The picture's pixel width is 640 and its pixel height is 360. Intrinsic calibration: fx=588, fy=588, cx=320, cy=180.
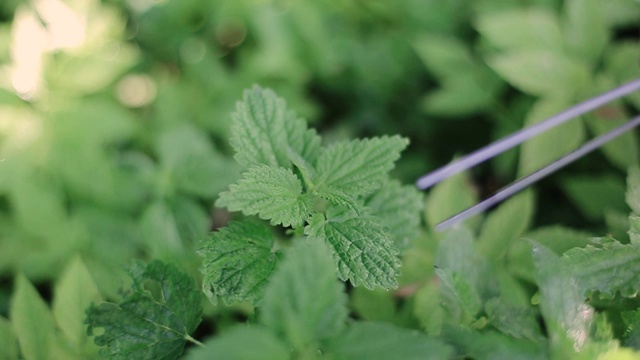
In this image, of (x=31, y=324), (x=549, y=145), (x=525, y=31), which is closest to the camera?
A: (x=31, y=324)

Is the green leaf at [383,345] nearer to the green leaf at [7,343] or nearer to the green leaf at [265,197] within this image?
the green leaf at [265,197]

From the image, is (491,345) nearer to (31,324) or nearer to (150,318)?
(150,318)

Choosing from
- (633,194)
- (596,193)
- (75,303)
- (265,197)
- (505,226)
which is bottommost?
(596,193)

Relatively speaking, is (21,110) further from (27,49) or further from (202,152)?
→ (202,152)

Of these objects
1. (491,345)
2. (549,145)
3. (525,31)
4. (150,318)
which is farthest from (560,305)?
(525,31)

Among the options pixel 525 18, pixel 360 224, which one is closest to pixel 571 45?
pixel 525 18

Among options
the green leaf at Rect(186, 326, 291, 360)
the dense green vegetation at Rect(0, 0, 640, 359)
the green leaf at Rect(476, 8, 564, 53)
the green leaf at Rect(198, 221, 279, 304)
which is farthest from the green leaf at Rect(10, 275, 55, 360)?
the green leaf at Rect(476, 8, 564, 53)

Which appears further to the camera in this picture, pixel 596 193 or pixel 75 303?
pixel 596 193
